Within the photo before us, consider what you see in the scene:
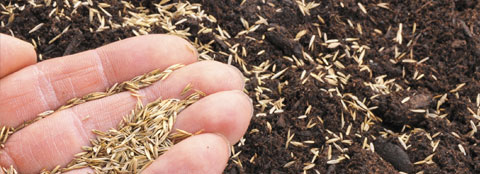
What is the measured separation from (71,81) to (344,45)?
1301mm

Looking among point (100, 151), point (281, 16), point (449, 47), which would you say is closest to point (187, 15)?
point (281, 16)

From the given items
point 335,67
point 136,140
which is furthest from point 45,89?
point 335,67

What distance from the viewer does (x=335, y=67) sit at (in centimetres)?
302

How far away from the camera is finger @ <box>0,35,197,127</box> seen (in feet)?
8.91

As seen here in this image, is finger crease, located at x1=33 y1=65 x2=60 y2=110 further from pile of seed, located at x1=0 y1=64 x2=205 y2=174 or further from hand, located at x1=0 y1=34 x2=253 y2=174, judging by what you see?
pile of seed, located at x1=0 y1=64 x2=205 y2=174

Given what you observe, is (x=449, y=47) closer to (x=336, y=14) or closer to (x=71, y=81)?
(x=336, y=14)

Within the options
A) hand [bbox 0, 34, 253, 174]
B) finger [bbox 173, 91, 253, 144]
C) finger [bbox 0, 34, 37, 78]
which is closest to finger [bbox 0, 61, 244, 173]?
hand [bbox 0, 34, 253, 174]

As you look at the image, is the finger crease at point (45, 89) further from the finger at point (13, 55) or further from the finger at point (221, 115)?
the finger at point (221, 115)

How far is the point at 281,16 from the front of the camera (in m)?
3.16

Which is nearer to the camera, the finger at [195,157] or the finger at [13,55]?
the finger at [195,157]

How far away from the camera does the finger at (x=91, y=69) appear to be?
2717 mm

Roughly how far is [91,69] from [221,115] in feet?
2.20

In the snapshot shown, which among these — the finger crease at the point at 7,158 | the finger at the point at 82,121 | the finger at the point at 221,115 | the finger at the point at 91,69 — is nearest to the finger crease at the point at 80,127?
the finger at the point at 82,121

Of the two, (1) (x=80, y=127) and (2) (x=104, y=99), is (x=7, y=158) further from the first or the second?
(2) (x=104, y=99)
